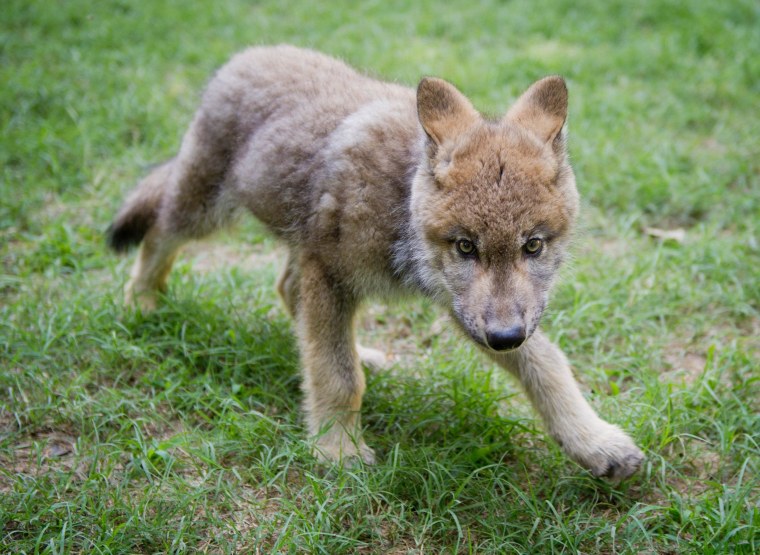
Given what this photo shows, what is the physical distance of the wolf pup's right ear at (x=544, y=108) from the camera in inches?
149

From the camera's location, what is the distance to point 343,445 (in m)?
4.16

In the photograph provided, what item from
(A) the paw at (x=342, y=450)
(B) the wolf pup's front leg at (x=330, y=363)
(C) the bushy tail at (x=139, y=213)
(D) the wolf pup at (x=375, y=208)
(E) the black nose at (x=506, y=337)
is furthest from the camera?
(C) the bushy tail at (x=139, y=213)

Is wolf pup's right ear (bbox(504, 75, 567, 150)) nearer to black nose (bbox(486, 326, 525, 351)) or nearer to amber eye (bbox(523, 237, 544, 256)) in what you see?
amber eye (bbox(523, 237, 544, 256))

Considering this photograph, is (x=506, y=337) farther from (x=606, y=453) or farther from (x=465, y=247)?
(x=606, y=453)

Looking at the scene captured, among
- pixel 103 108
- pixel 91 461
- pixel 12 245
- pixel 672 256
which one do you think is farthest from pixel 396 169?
pixel 103 108

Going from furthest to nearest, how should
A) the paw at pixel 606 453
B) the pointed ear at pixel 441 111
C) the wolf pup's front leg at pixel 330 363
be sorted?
the wolf pup's front leg at pixel 330 363 → the paw at pixel 606 453 → the pointed ear at pixel 441 111

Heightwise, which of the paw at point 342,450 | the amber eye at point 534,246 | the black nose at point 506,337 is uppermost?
the amber eye at point 534,246

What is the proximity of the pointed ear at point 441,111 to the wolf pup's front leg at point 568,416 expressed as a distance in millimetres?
1220

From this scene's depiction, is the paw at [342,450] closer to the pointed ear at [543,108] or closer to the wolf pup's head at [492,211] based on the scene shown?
the wolf pup's head at [492,211]

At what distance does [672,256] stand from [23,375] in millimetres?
4526

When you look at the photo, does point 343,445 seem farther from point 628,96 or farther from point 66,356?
point 628,96

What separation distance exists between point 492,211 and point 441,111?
72 cm

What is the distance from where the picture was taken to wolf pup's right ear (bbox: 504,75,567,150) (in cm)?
379

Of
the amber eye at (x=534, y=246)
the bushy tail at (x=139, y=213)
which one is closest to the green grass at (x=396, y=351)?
the bushy tail at (x=139, y=213)
